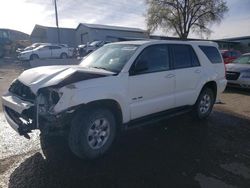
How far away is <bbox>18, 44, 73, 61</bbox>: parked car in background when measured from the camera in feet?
80.9

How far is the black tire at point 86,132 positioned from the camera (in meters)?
3.89

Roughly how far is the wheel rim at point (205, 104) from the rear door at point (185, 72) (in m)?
0.47

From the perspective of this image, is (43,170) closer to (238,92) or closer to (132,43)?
(132,43)

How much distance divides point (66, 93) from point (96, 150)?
1.08 m

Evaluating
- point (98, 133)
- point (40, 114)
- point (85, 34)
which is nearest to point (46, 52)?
point (85, 34)

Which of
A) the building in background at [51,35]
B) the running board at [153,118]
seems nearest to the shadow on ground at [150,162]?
the running board at [153,118]

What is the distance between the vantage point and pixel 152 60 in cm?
502

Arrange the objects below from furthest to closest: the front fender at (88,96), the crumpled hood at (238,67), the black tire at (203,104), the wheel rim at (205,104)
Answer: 1. the crumpled hood at (238,67)
2. the wheel rim at (205,104)
3. the black tire at (203,104)
4. the front fender at (88,96)

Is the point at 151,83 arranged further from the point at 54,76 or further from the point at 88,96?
the point at 54,76

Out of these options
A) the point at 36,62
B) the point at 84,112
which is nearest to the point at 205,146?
the point at 84,112

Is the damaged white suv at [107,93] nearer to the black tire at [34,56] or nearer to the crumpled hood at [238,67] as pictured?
the crumpled hood at [238,67]

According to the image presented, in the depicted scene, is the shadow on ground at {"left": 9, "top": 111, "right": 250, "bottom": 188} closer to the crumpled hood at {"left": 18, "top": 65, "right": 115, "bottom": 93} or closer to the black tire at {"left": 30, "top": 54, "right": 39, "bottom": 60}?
the crumpled hood at {"left": 18, "top": 65, "right": 115, "bottom": 93}

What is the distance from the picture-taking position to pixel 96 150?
4180mm

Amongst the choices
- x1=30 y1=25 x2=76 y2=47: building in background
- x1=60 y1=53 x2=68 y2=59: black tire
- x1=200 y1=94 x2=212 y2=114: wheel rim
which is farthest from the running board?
x1=30 y1=25 x2=76 y2=47: building in background
